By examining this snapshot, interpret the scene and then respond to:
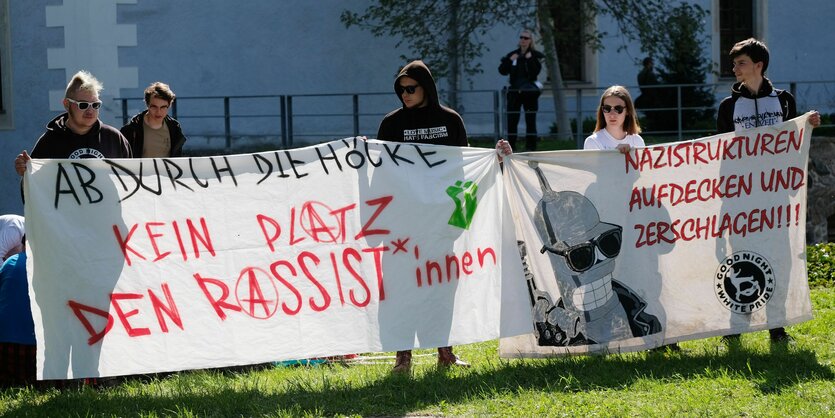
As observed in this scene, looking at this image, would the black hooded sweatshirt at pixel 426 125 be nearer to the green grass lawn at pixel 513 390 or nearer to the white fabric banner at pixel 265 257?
the white fabric banner at pixel 265 257

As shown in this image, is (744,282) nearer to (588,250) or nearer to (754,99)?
(588,250)

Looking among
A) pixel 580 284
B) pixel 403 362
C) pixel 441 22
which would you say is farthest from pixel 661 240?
pixel 441 22

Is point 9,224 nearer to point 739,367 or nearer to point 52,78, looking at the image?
point 739,367

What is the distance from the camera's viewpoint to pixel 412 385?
6.15 m

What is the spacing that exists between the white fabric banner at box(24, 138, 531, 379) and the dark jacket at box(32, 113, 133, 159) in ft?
0.88

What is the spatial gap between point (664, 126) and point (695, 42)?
55.5 inches

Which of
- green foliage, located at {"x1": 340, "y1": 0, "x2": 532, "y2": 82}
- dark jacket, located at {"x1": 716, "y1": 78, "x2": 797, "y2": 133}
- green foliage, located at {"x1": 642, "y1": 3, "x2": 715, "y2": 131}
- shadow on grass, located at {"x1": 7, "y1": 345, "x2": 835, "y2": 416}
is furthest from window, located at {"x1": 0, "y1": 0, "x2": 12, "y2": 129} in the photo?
dark jacket, located at {"x1": 716, "y1": 78, "x2": 797, "y2": 133}

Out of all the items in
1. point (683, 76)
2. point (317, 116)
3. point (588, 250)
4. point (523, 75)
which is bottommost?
point (588, 250)

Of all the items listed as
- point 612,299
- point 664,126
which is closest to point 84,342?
point 612,299

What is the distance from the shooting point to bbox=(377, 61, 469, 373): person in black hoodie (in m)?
6.77

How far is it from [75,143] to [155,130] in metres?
1.17

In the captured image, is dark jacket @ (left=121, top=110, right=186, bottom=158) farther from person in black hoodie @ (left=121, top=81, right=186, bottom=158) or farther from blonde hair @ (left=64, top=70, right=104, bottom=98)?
blonde hair @ (left=64, top=70, right=104, bottom=98)

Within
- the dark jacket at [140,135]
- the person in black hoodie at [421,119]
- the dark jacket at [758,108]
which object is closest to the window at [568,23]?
the dark jacket at [758,108]

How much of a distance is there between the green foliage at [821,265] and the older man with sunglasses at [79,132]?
5783 mm
